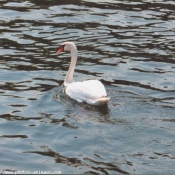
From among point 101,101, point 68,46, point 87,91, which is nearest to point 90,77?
point 68,46

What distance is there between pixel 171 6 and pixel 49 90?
28.9 ft

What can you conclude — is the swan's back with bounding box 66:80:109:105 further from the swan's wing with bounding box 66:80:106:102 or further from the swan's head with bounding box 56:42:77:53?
the swan's head with bounding box 56:42:77:53

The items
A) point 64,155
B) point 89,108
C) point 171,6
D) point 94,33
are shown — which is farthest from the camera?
point 171,6

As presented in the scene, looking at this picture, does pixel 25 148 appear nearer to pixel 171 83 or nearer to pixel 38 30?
pixel 171 83

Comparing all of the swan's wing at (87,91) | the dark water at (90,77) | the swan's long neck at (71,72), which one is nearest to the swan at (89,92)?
the swan's wing at (87,91)

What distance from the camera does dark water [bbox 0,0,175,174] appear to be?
11688 millimetres

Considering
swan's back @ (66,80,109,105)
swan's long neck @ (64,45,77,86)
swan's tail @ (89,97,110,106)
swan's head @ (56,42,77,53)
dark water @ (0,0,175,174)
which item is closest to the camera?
dark water @ (0,0,175,174)

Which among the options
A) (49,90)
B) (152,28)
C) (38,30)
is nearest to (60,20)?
(38,30)

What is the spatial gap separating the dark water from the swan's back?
0.51 ft

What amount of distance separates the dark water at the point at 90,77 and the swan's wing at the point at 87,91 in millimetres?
179

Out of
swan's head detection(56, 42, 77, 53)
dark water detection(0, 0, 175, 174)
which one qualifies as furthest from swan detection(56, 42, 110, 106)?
swan's head detection(56, 42, 77, 53)

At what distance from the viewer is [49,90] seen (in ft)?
50.8

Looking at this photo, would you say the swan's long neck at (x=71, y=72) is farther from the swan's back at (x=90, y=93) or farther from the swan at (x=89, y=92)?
the swan's back at (x=90, y=93)

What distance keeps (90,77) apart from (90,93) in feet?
7.25
